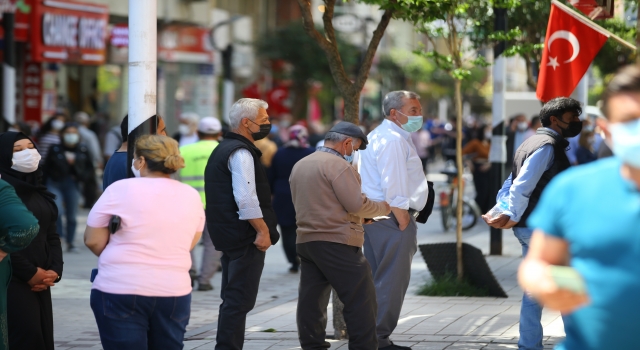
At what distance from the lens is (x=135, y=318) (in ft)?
15.4

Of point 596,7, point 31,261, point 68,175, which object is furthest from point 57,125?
point 31,261

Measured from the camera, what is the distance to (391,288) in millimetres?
6969

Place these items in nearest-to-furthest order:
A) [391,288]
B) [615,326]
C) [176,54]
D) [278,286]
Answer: [615,326] < [391,288] < [278,286] < [176,54]

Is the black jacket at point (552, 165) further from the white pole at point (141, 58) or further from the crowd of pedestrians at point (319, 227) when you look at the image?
the white pole at point (141, 58)

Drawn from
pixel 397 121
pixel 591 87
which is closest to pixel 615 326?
pixel 397 121

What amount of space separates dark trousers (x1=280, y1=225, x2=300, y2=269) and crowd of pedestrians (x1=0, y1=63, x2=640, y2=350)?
5.00 ft

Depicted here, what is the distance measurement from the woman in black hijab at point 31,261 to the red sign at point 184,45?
2175 cm

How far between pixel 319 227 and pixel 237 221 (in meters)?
0.54

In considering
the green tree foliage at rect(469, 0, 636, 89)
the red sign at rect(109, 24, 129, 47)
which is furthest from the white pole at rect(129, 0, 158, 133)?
the red sign at rect(109, 24, 129, 47)

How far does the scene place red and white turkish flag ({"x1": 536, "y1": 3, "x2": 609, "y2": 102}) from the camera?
8.09 m

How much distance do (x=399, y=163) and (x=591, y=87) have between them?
3018 centimetres

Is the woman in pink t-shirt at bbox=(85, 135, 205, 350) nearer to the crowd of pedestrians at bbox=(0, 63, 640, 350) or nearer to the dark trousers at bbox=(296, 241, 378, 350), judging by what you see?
the crowd of pedestrians at bbox=(0, 63, 640, 350)

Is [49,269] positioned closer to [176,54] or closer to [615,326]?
[615,326]

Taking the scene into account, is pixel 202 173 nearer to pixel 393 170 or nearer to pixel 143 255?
pixel 393 170
